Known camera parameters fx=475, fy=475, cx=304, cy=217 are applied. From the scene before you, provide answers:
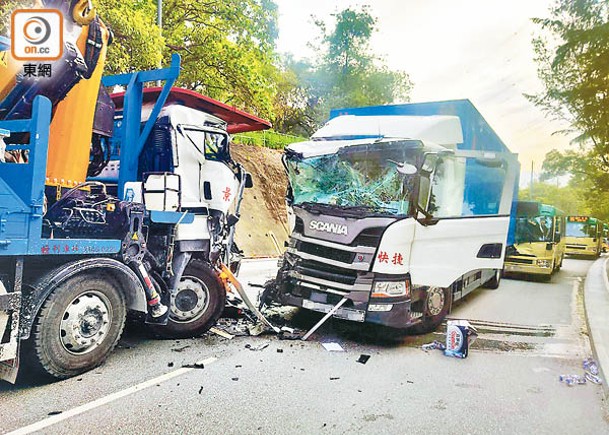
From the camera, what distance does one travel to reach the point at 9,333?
11.5 feet

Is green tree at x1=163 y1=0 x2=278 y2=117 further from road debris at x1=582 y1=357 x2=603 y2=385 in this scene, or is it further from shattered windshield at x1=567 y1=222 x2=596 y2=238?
shattered windshield at x1=567 y1=222 x2=596 y2=238

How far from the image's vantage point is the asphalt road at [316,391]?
3.42 metres

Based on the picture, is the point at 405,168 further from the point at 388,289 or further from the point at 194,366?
the point at 194,366

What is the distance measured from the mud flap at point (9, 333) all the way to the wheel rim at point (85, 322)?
41cm

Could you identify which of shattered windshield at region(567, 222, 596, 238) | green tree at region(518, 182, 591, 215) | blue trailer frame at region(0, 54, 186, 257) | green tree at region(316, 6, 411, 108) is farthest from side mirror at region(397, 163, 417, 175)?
green tree at region(518, 182, 591, 215)

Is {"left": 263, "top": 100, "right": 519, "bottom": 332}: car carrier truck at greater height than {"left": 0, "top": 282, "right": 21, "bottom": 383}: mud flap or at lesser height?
greater

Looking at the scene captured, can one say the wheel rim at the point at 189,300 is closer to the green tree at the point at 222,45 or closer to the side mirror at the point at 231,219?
the side mirror at the point at 231,219

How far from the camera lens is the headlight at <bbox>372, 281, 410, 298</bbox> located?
5.64m

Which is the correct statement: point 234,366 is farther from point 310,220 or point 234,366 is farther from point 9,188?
point 9,188

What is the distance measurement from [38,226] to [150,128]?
2198 millimetres

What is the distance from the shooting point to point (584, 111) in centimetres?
932

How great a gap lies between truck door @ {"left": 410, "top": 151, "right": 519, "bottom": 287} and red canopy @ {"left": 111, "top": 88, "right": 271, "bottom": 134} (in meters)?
2.76

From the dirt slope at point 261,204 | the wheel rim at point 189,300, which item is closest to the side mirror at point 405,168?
the wheel rim at point 189,300

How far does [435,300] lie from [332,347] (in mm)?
1744
